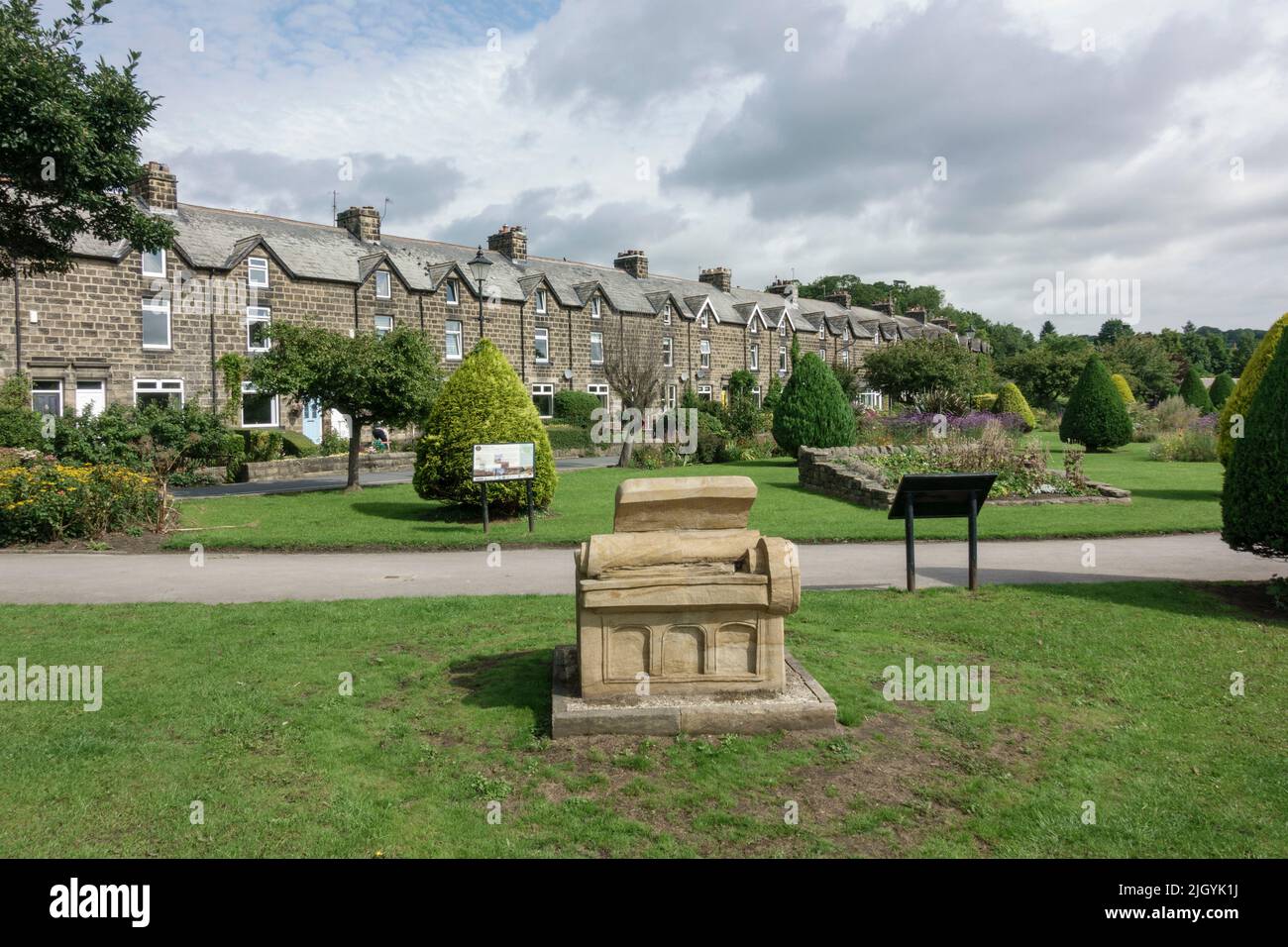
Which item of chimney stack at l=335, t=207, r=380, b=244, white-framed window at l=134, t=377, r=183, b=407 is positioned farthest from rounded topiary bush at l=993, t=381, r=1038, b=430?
white-framed window at l=134, t=377, r=183, b=407

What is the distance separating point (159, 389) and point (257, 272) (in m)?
5.88

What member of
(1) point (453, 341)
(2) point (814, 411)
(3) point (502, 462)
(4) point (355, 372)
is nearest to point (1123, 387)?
(2) point (814, 411)

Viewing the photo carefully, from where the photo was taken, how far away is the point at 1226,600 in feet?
32.4

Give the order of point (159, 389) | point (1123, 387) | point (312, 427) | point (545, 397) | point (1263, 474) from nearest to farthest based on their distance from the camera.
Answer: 1. point (1263, 474)
2. point (159, 389)
3. point (312, 427)
4. point (545, 397)
5. point (1123, 387)

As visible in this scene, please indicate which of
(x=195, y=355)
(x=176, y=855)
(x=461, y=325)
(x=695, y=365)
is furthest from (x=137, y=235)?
(x=695, y=365)

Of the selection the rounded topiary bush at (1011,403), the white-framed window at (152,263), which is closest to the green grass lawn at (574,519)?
the white-framed window at (152,263)

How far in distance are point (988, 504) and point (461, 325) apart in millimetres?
28745

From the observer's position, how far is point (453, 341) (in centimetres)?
4206

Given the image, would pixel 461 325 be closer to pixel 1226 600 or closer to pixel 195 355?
pixel 195 355

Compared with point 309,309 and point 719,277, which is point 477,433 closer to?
point 309,309

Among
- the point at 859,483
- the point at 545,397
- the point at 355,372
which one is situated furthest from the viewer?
the point at 545,397

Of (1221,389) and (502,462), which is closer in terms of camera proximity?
(502,462)

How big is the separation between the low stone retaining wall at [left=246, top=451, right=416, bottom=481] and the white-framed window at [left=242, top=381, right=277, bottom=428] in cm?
529
